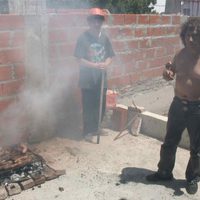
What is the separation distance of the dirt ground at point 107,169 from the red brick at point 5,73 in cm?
112

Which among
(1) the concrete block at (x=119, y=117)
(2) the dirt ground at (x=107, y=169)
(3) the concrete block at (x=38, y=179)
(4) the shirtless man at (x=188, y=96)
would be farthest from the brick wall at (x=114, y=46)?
(4) the shirtless man at (x=188, y=96)

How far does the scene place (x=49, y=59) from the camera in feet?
17.6

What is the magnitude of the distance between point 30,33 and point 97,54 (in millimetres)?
1042

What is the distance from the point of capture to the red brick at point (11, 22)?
4727mm

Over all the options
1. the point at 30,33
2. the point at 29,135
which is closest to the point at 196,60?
the point at 30,33

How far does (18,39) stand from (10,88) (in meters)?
0.69

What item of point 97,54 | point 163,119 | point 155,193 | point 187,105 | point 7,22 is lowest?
point 155,193

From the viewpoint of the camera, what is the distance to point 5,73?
16.2 ft

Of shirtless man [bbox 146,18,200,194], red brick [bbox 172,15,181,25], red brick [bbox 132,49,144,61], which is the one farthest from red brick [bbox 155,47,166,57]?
shirtless man [bbox 146,18,200,194]

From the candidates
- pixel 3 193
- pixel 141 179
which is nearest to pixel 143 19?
pixel 141 179

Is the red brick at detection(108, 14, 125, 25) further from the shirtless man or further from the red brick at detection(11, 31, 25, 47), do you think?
the shirtless man

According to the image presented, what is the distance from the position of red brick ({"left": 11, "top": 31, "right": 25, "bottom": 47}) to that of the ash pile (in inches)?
58.1

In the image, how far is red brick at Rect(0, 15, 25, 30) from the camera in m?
4.73

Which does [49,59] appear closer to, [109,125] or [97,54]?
[97,54]
